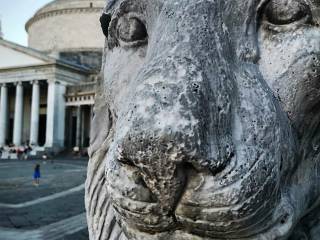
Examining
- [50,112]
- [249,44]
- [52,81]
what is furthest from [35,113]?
[249,44]

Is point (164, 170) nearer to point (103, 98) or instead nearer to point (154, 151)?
point (154, 151)

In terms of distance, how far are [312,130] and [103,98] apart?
1.90ft

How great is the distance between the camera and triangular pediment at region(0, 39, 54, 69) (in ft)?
114

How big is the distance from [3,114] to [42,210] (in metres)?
30.2

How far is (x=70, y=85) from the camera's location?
116ft

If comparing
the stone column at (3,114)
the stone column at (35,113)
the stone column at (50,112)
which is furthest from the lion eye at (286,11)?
the stone column at (3,114)

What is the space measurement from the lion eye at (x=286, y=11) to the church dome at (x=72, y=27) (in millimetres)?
41826

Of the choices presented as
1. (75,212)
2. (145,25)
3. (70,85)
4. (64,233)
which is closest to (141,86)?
(145,25)

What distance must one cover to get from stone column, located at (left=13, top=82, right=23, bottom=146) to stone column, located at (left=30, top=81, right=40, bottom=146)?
1.26 meters

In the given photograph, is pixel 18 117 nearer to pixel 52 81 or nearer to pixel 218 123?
pixel 52 81

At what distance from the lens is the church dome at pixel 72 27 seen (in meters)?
43.1

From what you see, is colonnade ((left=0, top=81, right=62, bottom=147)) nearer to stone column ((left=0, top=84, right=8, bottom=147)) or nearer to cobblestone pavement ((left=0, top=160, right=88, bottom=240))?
stone column ((left=0, top=84, right=8, bottom=147))

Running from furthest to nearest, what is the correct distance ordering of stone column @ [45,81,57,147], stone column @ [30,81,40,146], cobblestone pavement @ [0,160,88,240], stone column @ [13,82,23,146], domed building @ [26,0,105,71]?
domed building @ [26,0,105,71]
stone column @ [13,82,23,146]
stone column @ [30,81,40,146]
stone column @ [45,81,57,147]
cobblestone pavement @ [0,160,88,240]

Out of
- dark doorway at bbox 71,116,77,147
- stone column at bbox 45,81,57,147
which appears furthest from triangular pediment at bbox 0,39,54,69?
dark doorway at bbox 71,116,77,147
